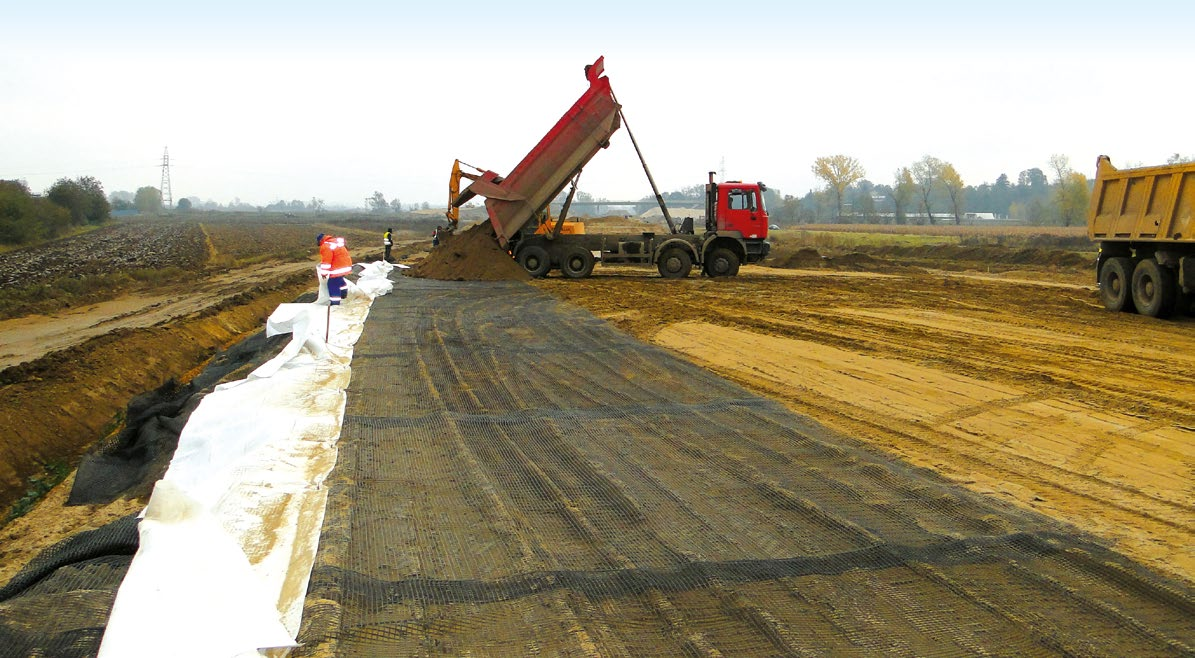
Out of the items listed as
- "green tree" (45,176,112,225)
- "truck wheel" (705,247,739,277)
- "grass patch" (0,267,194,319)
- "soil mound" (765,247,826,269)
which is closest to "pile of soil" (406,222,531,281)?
"truck wheel" (705,247,739,277)

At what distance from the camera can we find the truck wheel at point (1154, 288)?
42.5ft

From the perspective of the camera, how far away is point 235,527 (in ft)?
13.9

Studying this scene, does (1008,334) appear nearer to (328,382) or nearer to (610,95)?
(328,382)

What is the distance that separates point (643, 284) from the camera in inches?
795

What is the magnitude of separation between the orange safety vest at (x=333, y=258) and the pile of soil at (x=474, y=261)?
9.58 meters

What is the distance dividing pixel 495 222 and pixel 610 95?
422cm

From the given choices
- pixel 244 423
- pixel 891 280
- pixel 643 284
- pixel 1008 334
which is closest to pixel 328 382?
pixel 244 423

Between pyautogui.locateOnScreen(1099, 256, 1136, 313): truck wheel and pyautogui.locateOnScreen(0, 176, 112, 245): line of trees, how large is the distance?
158 feet

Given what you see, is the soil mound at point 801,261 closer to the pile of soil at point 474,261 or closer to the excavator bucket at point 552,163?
the excavator bucket at point 552,163

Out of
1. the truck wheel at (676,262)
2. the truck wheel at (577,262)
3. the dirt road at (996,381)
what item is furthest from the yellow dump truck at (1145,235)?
the truck wheel at (577,262)

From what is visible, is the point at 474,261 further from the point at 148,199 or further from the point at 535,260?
the point at 148,199

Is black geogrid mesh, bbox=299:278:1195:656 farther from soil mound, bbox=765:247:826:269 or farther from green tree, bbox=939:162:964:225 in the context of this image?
green tree, bbox=939:162:964:225

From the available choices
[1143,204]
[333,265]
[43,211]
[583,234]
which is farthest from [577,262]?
[43,211]

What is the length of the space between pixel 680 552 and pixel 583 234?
18.2 metres
